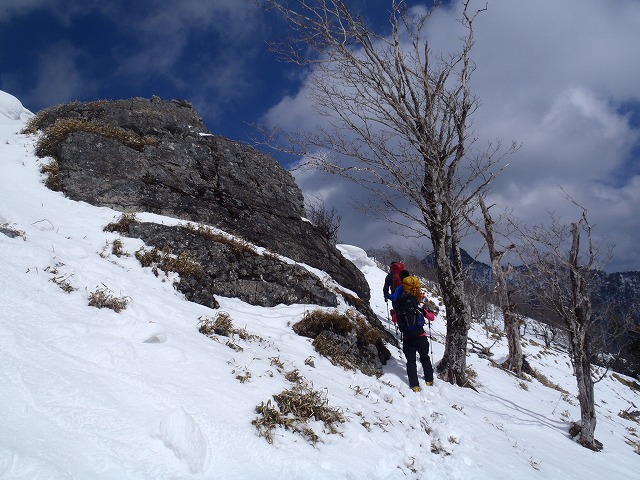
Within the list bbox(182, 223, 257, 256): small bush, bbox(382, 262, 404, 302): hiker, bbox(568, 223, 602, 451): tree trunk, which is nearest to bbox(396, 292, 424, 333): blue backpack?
bbox(382, 262, 404, 302): hiker

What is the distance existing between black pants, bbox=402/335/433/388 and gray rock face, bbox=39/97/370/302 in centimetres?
498

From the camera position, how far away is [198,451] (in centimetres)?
260

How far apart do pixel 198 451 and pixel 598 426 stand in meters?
10.3

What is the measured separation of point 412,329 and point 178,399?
5.45 m

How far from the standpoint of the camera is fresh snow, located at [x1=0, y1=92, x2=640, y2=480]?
2.48m

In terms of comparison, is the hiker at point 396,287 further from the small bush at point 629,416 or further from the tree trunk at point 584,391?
the small bush at point 629,416

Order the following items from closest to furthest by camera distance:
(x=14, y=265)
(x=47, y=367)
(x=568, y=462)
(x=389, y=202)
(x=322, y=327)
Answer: (x=47, y=367) → (x=14, y=265) → (x=568, y=462) → (x=322, y=327) → (x=389, y=202)

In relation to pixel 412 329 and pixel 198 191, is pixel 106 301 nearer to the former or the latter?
pixel 412 329

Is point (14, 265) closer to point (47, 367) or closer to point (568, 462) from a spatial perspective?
point (47, 367)

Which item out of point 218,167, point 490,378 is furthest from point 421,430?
point 218,167

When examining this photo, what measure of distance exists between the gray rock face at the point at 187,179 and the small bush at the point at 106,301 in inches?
220

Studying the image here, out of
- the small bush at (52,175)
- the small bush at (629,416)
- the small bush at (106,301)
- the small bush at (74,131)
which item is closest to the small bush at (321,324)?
the small bush at (106,301)

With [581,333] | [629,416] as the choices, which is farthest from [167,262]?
[629,416]

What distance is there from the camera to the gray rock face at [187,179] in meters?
10.1
